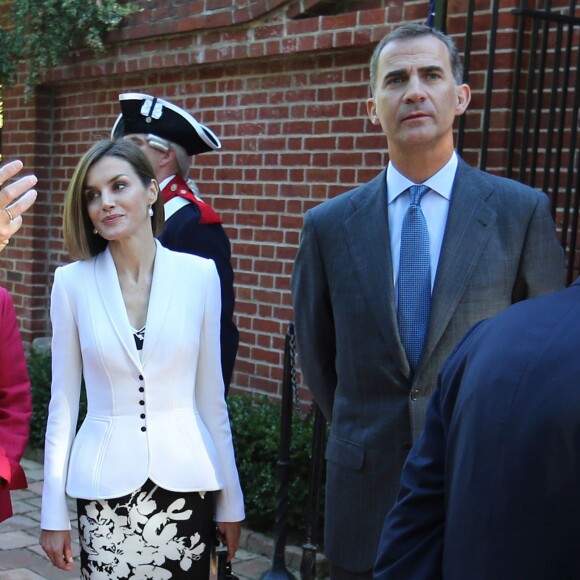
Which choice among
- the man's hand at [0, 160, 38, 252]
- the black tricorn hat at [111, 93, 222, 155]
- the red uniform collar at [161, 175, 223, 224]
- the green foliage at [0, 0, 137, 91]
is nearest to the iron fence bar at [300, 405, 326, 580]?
the red uniform collar at [161, 175, 223, 224]

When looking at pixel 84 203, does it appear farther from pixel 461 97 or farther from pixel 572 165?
pixel 572 165

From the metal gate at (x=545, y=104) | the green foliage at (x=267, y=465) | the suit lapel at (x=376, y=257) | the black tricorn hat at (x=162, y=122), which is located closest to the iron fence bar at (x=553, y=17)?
the metal gate at (x=545, y=104)

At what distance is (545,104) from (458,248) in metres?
2.08

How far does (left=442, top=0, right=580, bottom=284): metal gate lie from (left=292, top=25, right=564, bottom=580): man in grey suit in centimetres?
138

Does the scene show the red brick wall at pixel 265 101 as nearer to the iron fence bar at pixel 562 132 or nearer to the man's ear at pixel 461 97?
the iron fence bar at pixel 562 132

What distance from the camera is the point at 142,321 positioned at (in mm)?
2809

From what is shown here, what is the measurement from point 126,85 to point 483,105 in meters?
3.05

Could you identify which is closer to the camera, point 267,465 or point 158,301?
point 158,301

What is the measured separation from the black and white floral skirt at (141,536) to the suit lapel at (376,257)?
0.82 meters

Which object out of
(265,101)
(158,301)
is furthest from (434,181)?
(265,101)

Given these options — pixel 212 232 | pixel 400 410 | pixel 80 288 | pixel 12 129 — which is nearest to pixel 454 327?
pixel 400 410

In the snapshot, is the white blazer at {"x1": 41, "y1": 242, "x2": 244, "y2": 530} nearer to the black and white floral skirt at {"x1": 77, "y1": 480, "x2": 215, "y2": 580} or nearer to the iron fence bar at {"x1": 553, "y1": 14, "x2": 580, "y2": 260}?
the black and white floral skirt at {"x1": 77, "y1": 480, "x2": 215, "y2": 580}

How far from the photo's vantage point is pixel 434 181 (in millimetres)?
2539

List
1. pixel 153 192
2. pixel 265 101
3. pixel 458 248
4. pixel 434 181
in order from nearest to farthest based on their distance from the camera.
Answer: pixel 458 248
pixel 434 181
pixel 153 192
pixel 265 101
